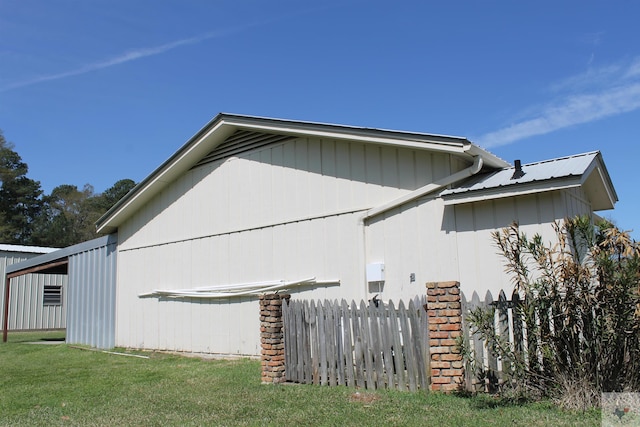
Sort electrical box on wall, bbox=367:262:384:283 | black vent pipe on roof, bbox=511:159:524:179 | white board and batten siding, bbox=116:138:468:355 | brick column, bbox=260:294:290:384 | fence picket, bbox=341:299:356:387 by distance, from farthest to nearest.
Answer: white board and batten siding, bbox=116:138:468:355 → electrical box on wall, bbox=367:262:384:283 → black vent pipe on roof, bbox=511:159:524:179 → brick column, bbox=260:294:290:384 → fence picket, bbox=341:299:356:387

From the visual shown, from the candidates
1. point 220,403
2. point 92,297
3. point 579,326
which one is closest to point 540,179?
point 579,326

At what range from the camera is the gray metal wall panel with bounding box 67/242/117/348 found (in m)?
16.7

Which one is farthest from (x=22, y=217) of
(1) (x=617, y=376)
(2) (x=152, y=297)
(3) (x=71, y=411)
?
(1) (x=617, y=376)

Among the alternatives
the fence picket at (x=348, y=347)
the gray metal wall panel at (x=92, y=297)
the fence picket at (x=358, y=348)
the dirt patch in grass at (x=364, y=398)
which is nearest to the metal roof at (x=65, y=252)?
the gray metal wall panel at (x=92, y=297)

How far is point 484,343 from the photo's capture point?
680 cm

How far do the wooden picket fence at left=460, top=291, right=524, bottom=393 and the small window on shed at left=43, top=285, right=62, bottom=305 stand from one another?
29.2 m

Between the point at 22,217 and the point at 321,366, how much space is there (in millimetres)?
55127

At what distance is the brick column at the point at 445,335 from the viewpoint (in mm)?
6773

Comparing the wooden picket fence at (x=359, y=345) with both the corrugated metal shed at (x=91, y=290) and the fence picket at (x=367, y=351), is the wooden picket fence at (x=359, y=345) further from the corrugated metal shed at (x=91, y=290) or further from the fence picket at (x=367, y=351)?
the corrugated metal shed at (x=91, y=290)

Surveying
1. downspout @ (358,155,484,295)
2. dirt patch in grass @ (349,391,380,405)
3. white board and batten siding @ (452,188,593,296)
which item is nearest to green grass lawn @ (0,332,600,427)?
dirt patch in grass @ (349,391,380,405)

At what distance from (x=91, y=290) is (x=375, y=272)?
444 inches

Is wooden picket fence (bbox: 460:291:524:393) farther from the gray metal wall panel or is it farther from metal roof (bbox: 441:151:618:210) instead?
the gray metal wall panel

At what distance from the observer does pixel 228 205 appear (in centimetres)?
1338

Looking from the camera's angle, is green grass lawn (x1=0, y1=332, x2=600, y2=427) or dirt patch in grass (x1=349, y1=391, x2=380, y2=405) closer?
green grass lawn (x1=0, y1=332, x2=600, y2=427)
